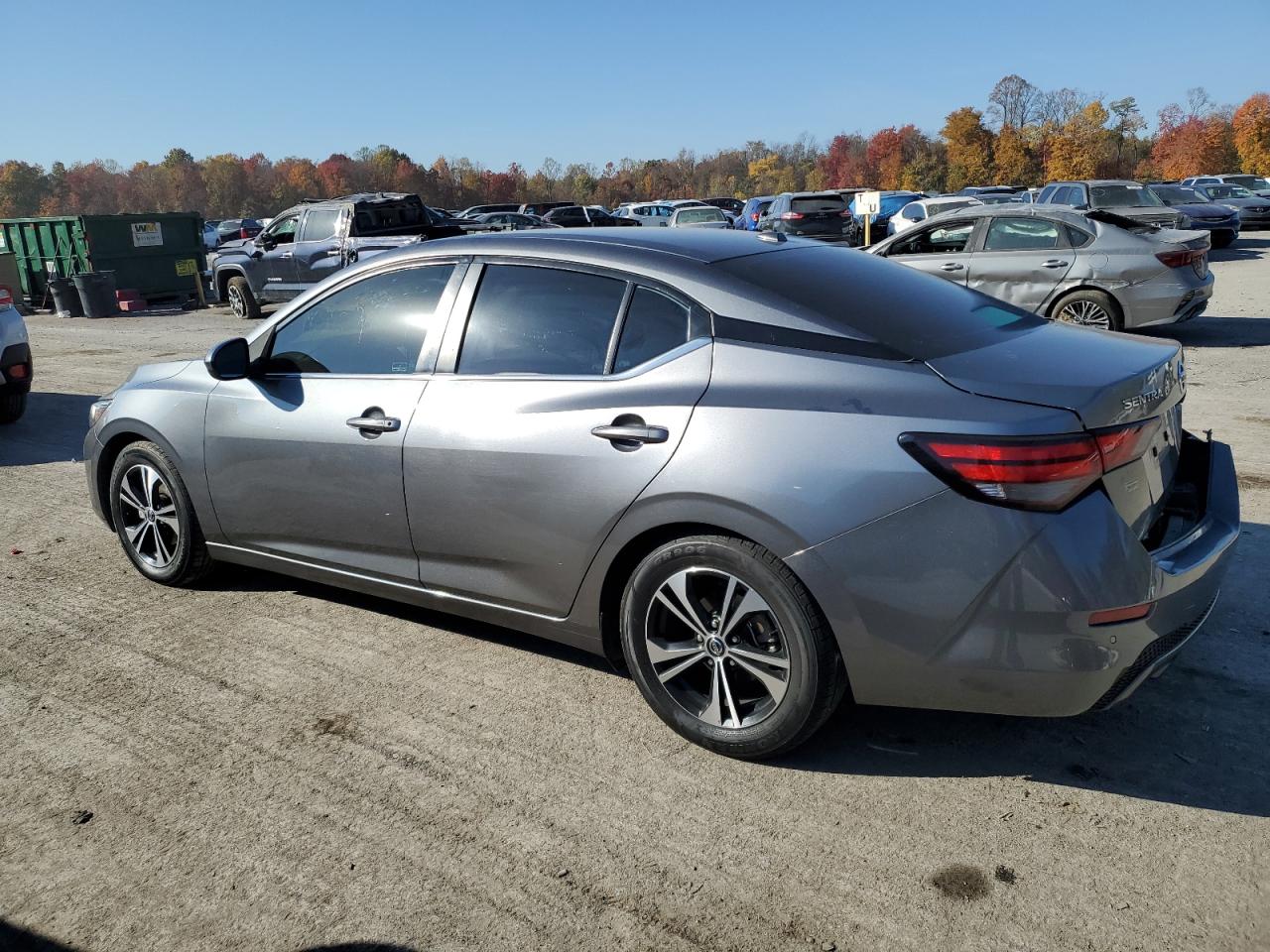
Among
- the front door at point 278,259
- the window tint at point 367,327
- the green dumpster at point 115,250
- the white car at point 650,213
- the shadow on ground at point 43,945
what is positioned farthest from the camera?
the white car at point 650,213

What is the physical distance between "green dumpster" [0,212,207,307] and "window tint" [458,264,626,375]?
846 inches

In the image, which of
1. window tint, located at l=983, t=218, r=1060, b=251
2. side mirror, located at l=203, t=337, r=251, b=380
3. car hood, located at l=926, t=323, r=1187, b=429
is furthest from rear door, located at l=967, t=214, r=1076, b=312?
side mirror, located at l=203, t=337, r=251, b=380

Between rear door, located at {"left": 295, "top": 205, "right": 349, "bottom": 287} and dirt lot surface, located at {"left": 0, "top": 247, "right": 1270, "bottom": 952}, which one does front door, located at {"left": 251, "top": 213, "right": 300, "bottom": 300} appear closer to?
rear door, located at {"left": 295, "top": 205, "right": 349, "bottom": 287}

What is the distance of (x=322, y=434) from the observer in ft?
13.7

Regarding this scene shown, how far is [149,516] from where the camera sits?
16.5ft

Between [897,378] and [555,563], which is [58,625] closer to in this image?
[555,563]

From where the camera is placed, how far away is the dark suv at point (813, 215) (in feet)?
80.4

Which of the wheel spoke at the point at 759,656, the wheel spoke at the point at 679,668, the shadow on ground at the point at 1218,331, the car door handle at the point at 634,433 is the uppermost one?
the car door handle at the point at 634,433

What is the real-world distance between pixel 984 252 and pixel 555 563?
30.6 ft

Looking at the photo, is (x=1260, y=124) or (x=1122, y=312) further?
(x=1260, y=124)

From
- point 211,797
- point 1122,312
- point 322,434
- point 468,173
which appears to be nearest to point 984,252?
point 1122,312

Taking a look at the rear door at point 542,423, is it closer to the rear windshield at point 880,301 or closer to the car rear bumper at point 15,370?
the rear windshield at point 880,301

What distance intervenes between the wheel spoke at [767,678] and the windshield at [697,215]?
26757 millimetres

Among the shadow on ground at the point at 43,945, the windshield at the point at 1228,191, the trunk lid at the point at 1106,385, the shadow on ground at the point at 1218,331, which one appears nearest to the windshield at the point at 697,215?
the shadow on ground at the point at 1218,331
